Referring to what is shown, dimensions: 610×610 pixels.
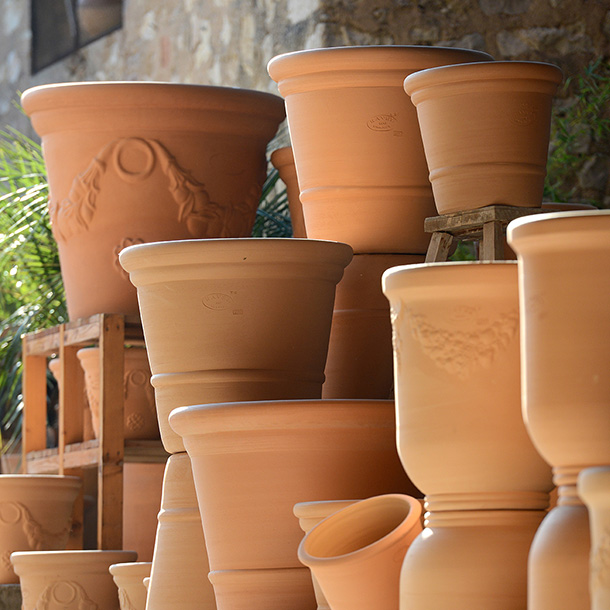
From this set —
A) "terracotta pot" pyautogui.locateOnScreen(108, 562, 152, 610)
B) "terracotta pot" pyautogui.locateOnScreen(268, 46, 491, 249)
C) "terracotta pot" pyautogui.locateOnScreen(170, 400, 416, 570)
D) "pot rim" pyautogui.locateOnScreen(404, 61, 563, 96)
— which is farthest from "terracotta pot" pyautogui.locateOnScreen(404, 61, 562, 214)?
"terracotta pot" pyautogui.locateOnScreen(108, 562, 152, 610)

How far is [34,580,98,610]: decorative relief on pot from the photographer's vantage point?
8.55 ft

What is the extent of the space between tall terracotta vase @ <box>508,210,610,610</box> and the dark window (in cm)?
398

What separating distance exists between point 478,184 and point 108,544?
1.25 metres

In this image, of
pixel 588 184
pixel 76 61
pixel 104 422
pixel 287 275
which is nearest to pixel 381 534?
pixel 287 275

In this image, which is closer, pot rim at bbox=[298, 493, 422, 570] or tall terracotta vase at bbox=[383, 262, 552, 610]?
tall terracotta vase at bbox=[383, 262, 552, 610]

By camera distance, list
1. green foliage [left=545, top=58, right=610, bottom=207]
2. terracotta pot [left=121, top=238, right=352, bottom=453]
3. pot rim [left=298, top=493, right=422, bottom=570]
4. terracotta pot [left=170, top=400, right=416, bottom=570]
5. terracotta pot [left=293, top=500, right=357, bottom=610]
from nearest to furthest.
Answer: pot rim [left=298, top=493, right=422, bottom=570] → terracotta pot [left=293, top=500, right=357, bottom=610] → terracotta pot [left=170, top=400, right=416, bottom=570] → terracotta pot [left=121, top=238, right=352, bottom=453] → green foliage [left=545, top=58, right=610, bottom=207]

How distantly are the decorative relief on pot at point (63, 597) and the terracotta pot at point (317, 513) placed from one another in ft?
3.34

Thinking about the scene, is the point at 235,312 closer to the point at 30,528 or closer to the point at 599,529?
the point at 599,529

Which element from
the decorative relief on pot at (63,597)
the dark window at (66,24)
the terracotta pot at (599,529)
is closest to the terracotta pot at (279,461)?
the terracotta pot at (599,529)

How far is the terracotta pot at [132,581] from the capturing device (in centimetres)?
242

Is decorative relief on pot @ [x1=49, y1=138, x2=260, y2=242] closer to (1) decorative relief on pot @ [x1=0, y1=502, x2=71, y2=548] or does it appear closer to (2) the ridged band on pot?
(1) decorative relief on pot @ [x1=0, y1=502, x2=71, y2=548]

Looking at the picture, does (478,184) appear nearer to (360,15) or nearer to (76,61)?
A: (360,15)

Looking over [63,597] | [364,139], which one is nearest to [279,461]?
[364,139]

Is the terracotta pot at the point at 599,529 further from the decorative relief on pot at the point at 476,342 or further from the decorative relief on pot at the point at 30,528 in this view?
the decorative relief on pot at the point at 30,528
